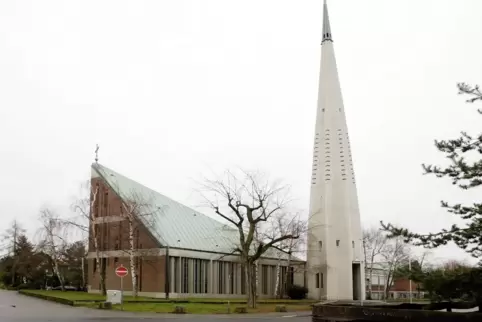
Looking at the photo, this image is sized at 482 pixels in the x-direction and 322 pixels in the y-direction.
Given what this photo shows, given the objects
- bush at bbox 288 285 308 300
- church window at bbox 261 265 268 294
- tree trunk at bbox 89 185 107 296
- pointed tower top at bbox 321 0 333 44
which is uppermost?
pointed tower top at bbox 321 0 333 44

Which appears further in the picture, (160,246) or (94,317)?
(160,246)

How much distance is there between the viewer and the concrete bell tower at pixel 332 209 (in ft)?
197

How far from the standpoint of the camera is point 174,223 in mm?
55562

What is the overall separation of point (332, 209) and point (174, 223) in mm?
17703

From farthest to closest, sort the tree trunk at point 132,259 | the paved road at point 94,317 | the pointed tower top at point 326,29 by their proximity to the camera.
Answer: the pointed tower top at point 326,29, the tree trunk at point 132,259, the paved road at point 94,317

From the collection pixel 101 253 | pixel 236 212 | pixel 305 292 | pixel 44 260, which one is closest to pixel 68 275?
pixel 44 260

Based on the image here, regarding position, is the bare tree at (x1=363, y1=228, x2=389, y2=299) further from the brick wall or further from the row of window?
the brick wall

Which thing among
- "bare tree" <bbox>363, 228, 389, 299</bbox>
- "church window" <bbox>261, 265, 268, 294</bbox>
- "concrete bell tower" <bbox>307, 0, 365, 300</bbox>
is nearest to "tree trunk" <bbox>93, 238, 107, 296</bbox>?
"church window" <bbox>261, 265, 268, 294</bbox>

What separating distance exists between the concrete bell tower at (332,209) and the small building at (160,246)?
17.1ft

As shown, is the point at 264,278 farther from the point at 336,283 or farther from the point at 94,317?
the point at 94,317

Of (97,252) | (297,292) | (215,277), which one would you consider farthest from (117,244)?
(297,292)

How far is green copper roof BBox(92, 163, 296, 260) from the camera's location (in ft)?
169

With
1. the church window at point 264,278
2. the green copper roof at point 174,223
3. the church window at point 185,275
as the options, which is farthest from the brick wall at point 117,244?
the church window at point 264,278

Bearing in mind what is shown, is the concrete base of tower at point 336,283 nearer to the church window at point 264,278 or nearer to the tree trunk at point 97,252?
the church window at point 264,278
